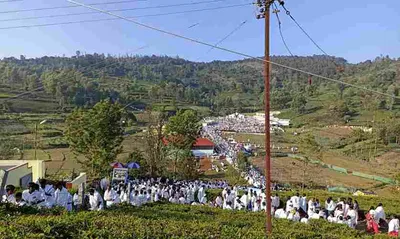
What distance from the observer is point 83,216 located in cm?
1239

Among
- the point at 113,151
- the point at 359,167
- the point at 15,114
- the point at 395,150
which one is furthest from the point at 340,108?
the point at 113,151

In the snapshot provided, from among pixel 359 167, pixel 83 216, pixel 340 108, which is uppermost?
pixel 340 108

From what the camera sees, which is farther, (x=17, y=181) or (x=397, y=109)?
(x=397, y=109)

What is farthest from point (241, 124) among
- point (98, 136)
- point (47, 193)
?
point (47, 193)

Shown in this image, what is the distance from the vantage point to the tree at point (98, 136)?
34469mm

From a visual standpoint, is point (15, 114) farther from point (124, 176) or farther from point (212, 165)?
point (124, 176)

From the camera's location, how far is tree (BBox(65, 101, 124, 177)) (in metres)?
34.5

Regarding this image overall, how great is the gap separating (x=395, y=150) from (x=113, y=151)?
5971 cm

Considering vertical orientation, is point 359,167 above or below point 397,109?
below

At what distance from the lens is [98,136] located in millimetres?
34406

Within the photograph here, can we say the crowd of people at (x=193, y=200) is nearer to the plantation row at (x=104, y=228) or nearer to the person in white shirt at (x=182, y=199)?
the person in white shirt at (x=182, y=199)

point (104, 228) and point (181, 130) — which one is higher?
point (181, 130)

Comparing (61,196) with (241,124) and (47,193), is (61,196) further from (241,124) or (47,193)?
(241,124)

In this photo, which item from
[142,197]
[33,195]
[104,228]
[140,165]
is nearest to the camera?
[104,228]
